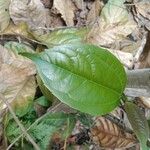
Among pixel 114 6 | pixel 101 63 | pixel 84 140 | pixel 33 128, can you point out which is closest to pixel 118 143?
pixel 84 140

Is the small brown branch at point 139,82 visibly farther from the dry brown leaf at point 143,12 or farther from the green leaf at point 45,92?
the dry brown leaf at point 143,12

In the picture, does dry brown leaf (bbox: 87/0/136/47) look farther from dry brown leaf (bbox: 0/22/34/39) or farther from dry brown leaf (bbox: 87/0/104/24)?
dry brown leaf (bbox: 0/22/34/39)

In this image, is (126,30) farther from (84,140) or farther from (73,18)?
(84,140)

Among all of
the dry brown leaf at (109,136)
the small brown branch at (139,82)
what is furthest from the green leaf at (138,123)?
the dry brown leaf at (109,136)

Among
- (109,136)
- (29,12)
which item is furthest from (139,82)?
(29,12)

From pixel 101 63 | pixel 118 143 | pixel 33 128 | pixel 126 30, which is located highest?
pixel 101 63

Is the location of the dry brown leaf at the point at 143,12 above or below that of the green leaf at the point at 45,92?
above

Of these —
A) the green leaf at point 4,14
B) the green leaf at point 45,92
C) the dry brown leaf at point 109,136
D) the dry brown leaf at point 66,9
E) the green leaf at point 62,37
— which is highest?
the green leaf at point 4,14
